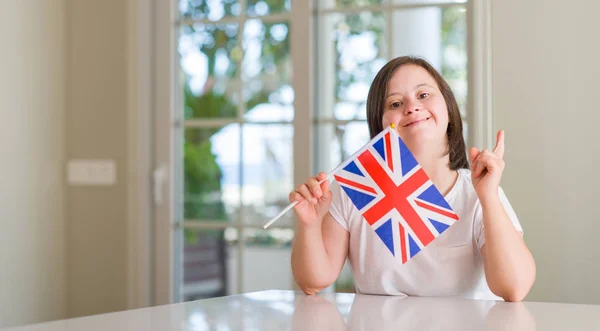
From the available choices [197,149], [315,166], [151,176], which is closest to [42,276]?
[151,176]

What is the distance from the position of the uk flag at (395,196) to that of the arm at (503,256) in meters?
0.09

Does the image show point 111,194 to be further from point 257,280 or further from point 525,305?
point 525,305

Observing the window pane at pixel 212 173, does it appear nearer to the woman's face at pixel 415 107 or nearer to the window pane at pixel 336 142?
the window pane at pixel 336 142

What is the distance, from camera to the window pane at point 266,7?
3.27 m

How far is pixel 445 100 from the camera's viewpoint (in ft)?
6.09

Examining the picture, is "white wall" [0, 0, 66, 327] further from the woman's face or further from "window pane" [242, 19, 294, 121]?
the woman's face

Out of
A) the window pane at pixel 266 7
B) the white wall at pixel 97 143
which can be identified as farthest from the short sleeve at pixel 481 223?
the white wall at pixel 97 143

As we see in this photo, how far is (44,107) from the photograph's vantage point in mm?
3412

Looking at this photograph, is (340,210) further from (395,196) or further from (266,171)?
(266,171)

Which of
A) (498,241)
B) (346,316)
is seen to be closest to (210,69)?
(498,241)

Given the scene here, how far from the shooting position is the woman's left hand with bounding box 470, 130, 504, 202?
1602mm

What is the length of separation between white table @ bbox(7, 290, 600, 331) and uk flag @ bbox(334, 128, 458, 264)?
0.47 feet

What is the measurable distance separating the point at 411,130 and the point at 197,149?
1855 millimetres

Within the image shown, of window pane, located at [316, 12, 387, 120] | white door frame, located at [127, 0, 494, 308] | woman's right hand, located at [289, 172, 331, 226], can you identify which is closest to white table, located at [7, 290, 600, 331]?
woman's right hand, located at [289, 172, 331, 226]
